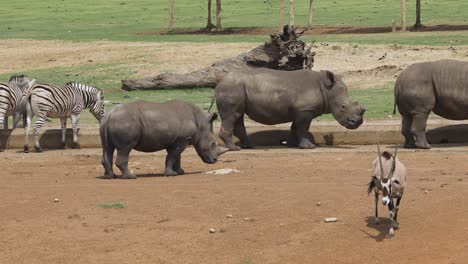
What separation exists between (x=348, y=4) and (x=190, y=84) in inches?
1142

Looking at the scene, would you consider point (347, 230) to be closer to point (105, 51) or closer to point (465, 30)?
point (105, 51)

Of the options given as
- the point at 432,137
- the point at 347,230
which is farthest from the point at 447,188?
the point at 432,137

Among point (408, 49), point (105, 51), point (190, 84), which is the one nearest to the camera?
point (190, 84)

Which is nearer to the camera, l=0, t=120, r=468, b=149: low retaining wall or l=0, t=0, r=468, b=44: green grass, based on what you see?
l=0, t=120, r=468, b=149: low retaining wall

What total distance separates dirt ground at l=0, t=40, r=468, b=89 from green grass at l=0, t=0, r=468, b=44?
4.65 metres

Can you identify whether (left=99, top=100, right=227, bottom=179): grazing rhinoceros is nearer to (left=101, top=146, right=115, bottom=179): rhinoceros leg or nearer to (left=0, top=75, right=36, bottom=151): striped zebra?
(left=101, top=146, right=115, bottom=179): rhinoceros leg

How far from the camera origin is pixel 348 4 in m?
56.7

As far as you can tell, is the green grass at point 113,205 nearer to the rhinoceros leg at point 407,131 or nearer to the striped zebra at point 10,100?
the rhinoceros leg at point 407,131

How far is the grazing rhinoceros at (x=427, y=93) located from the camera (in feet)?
67.7

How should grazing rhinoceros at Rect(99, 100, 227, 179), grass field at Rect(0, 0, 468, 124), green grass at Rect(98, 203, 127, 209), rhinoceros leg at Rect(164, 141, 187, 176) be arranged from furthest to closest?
grass field at Rect(0, 0, 468, 124) < rhinoceros leg at Rect(164, 141, 187, 176) < grazing rhinoceros at Rect(99, 100, 227, 179) < green grass at Rect(98, 203, 127, 209)

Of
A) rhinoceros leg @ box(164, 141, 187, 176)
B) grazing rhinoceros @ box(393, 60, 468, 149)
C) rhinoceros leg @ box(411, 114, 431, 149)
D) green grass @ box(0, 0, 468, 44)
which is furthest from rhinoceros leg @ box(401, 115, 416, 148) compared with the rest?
green grass @ box(0, 0, 468, 44)

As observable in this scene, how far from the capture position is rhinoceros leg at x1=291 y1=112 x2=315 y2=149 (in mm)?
20875

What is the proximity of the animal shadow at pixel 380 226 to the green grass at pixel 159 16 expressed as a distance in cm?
2627

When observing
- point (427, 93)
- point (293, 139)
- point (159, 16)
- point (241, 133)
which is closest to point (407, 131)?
point (427, 93)
